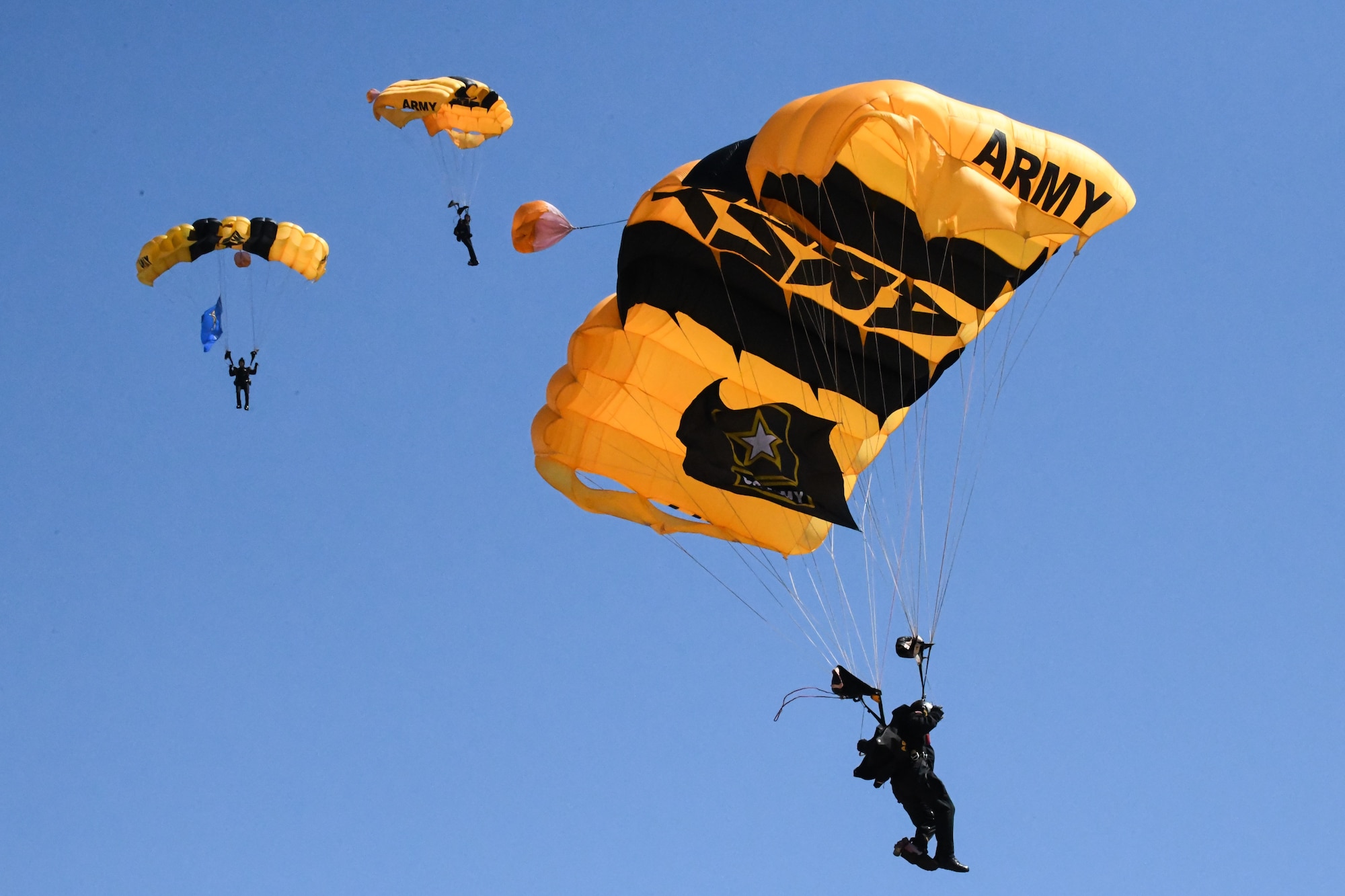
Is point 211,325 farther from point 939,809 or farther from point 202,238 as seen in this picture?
point 939,809

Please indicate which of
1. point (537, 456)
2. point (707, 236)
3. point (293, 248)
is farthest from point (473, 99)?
point (707, 236)

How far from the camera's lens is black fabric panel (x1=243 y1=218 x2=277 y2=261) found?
74.4 ft

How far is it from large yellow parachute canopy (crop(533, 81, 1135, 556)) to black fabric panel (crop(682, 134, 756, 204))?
1 cm

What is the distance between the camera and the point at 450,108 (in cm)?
2270

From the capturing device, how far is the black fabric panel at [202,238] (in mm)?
22422

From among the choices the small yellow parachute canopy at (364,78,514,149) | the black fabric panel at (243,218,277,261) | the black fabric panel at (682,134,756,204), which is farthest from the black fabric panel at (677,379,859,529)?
the black fabric panel at (243,218,277,261)

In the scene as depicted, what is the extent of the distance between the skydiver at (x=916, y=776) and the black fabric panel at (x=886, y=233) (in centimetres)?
325

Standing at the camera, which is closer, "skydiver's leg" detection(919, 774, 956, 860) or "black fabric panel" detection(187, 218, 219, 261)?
"skydiver's leg" detection(919, 774, 956, 860)

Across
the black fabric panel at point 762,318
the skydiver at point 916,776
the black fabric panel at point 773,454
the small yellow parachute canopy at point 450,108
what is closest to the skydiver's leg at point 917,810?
the skydiver at point 916,776

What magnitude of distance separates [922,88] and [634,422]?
420 cm

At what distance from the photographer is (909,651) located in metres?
13.0

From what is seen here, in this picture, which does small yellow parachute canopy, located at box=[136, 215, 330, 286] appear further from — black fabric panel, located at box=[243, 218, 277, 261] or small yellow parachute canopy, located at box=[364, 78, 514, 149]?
small yellow parachute canopy, located at box=[364, 78, 514, 149]

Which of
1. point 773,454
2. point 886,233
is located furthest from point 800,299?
point 773,454

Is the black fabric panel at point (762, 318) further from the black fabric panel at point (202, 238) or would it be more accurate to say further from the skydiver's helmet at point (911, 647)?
the black fabric panel at point (202, 238)
